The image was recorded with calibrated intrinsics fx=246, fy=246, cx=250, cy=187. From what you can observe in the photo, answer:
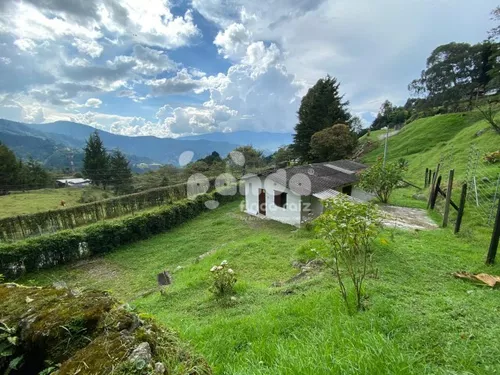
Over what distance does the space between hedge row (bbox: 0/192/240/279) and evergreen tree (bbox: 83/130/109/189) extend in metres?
35.7

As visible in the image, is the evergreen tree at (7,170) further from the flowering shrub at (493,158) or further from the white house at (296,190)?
the flowering shrub at (493,158)

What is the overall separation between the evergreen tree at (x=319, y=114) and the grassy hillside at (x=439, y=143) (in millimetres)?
6855

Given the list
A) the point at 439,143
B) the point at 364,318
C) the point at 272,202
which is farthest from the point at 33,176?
the point at 439,143

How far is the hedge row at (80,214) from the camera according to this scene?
12.9 metres

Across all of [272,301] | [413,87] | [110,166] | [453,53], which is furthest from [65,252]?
[413,87]

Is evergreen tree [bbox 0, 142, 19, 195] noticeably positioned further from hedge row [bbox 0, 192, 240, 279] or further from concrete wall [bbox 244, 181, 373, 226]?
concrete wall [bbox 244, 181, 373, 226]

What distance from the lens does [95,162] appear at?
4600 cm

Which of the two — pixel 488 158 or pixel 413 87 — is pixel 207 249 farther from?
pixel 413 87

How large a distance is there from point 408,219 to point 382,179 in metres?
3.52

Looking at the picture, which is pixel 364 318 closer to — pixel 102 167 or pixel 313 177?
pixel 313 177

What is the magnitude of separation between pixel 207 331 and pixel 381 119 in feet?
198

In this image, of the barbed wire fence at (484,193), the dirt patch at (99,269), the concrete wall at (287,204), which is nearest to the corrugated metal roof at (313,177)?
the concrete wall at (287,204)

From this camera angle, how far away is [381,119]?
176 ft

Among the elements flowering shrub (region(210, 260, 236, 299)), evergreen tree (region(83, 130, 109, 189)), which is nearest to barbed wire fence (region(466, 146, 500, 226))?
flowering shrub (region(210, 260, 236, 299))
